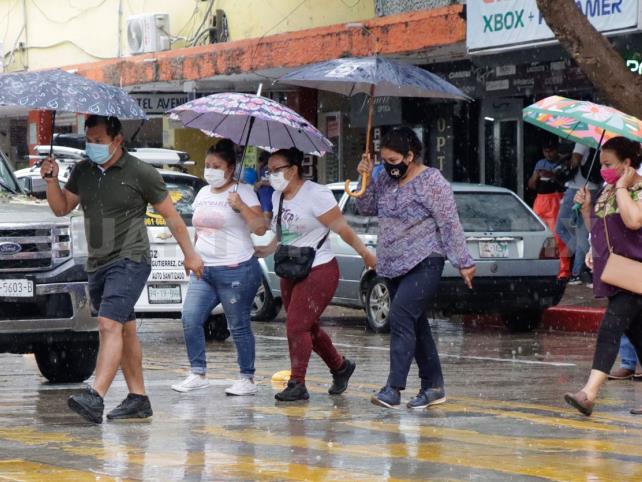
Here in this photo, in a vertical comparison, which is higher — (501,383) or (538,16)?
(538,16)

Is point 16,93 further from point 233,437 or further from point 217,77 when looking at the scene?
point 217,77

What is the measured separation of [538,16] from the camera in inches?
768

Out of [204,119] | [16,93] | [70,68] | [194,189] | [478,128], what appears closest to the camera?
[16,93]

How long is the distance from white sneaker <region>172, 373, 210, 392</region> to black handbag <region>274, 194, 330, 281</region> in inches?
44.8

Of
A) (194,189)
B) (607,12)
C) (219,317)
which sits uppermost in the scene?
(607,12)

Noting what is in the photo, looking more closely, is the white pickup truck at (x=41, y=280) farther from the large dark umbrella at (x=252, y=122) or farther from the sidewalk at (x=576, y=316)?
the sidewalk at (x=576, y=316)

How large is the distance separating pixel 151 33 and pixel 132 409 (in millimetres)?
20494

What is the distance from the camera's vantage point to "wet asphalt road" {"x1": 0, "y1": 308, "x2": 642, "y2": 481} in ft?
25.6

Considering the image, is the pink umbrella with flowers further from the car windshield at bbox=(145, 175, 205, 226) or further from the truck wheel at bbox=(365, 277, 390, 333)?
the truck wheel at bbox=(365, 277, 390, 333)

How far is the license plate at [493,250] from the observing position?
1661 cm

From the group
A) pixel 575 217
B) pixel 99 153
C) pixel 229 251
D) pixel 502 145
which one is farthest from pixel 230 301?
pixel 502 145

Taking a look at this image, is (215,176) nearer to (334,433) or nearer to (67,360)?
(67,360)

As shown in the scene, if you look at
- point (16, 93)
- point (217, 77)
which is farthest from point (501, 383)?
point (217, 77)

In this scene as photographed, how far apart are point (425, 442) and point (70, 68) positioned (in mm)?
23991
